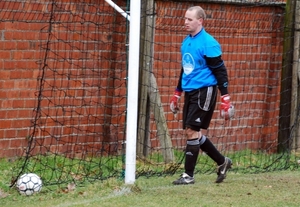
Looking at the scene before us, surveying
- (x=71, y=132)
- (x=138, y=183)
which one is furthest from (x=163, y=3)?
(x=138, y=183)

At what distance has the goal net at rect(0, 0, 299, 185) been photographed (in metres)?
9.16

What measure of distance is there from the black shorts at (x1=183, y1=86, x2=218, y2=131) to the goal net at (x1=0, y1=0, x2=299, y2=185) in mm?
885

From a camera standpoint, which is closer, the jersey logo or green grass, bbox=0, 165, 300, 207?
green grass, bbox=0, 165, 300, 207

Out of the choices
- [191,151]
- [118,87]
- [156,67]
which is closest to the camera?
[191,151]

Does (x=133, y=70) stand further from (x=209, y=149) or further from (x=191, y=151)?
(x=209, y=149)

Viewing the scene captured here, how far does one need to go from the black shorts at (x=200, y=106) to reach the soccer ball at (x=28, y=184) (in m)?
1.68

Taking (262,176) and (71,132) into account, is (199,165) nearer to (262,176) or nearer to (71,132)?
(262,176)

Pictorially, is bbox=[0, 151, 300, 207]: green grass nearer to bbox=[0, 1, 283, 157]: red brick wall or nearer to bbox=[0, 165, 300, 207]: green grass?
bbox=[0, 165, 300, 207]: green grass

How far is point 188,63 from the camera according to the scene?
8.17 m

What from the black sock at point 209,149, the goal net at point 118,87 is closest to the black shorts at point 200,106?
the black sock at point 209,149

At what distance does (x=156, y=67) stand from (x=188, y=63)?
220cm

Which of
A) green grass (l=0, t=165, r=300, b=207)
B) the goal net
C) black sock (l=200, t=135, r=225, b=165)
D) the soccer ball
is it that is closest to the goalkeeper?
black sock (l=200, t=135, r=225, b=165)

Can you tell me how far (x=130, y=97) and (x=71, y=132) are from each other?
1.88m

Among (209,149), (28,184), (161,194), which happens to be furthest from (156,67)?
(28,184)
